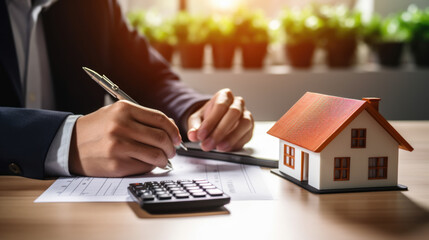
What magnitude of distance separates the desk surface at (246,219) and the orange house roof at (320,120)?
0.27 ft

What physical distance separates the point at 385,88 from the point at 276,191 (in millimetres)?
1750

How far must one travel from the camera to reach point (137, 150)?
778 millimetres

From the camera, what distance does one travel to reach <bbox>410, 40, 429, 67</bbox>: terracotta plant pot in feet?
7.76

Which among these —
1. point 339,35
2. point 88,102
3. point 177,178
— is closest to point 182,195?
point 177,178

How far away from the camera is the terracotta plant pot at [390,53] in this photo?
93.7 inches

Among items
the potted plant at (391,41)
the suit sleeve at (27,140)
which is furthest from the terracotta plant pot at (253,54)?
the suit sleeve at (27,140)

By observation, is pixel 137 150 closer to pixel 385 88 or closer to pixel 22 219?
pixel 22 219

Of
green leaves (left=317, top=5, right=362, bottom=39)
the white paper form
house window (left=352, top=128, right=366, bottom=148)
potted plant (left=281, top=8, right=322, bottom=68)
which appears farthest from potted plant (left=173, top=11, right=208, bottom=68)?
house window (left=352, top=128, right=366, bottom=148)

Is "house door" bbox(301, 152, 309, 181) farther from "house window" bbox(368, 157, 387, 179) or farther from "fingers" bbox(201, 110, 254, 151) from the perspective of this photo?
"fingers" bbox(201, 110, 254, 151)

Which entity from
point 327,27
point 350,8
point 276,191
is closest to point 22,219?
point 276,191

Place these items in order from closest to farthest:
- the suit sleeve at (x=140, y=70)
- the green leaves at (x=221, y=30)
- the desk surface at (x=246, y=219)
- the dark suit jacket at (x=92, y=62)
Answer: the desk surface at (x=246, y=219), the dark suit jacket at (x=92, y=62), the suit sleeve at (x=140, y=70), the green leaves at (x=221, y=30)

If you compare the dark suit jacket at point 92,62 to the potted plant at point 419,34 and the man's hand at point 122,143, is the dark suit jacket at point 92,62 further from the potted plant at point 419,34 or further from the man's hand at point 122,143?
the potted plant at point 419,34

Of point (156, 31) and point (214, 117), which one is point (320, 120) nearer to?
point (214, 117)

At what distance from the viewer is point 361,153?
707 mm
